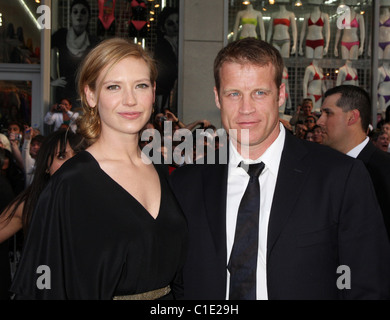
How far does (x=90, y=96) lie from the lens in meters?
2.67

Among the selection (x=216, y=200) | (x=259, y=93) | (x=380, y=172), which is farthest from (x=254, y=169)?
(x=380, y=172)

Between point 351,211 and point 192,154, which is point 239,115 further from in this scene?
point 192,154

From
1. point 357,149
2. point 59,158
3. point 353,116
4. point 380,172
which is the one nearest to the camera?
point 380,172

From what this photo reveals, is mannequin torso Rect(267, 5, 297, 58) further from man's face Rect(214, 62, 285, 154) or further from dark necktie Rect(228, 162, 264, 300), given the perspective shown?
dark necktie Rect(228, 162, 264, 300)

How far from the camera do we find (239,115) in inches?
96.6

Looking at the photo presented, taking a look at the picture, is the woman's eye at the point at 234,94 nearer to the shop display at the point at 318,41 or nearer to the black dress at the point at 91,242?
the black dress at the point at 91,242

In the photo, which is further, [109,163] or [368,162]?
[368,162]

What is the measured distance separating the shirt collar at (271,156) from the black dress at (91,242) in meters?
0.45

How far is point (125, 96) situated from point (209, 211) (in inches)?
27.0

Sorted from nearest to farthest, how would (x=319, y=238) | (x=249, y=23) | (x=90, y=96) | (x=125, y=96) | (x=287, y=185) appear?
(x=319, y=238) < (x=287, y=185) < (x=125, y=96) < (x=90, y=96) < (x=249, y=23)

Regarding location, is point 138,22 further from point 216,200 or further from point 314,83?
point 216,200

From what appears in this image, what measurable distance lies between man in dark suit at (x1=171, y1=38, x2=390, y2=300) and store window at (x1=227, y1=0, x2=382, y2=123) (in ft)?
21.0

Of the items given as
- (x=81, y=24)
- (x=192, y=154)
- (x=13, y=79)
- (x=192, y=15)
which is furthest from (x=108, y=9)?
(x=192, y=154)
